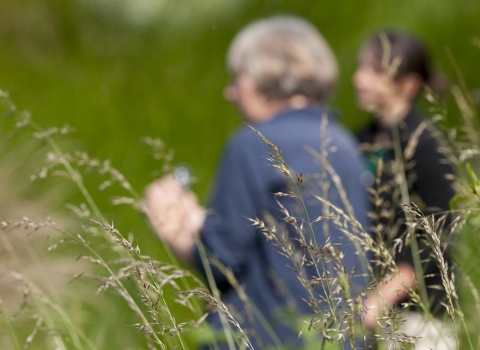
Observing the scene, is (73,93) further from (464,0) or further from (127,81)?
(464,0)

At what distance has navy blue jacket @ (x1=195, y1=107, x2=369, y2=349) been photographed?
2010mm

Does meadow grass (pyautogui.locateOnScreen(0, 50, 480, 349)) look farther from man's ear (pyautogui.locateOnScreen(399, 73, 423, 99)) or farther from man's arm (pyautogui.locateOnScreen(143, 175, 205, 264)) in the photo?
man's ear (pyautogui.locateOnScreen(399, 73, 423, 99))

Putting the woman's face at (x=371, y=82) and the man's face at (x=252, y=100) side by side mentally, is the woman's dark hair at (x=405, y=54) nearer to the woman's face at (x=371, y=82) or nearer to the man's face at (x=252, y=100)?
the woman's face at (x=371, y=82)

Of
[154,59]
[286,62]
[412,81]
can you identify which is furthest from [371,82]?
[154,59]

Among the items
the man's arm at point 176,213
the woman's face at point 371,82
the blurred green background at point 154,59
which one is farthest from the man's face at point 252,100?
the blurred green background at point 154,59

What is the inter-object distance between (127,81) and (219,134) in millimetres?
975

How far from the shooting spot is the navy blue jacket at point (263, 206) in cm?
201

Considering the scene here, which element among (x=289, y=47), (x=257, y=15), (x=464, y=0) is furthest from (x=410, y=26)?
(x=289, y=47)

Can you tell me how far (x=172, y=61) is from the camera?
5.89 meters

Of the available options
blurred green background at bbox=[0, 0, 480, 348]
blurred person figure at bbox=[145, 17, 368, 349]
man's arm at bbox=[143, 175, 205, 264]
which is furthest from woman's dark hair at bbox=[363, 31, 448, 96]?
blurred green background at bbox=[0, 0, 480, 348]

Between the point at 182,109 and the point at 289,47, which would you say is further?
the point at 182,109

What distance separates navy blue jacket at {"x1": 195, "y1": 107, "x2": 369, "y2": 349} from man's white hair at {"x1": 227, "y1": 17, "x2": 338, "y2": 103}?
0.17 metres

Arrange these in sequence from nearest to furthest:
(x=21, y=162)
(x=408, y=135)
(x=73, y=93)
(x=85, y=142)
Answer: (x=408, y=135) < (x=21, y=162) < (x=85, y=142) < (x=73, y=93)

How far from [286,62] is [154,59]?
379 cm
